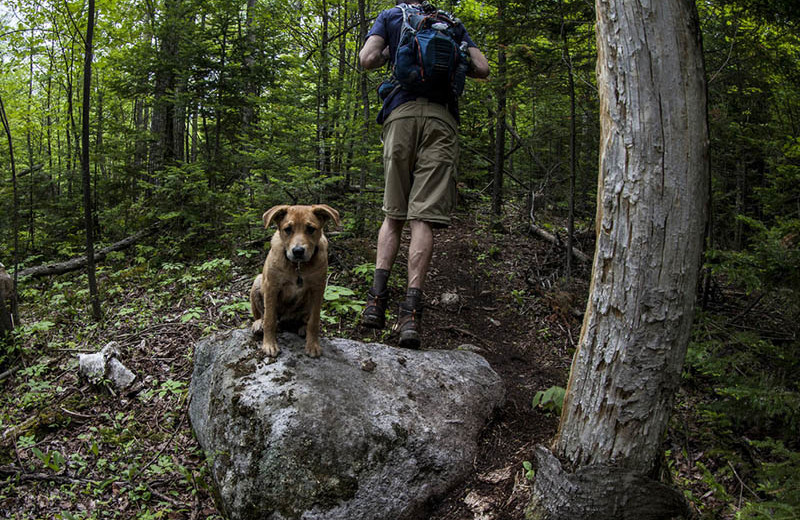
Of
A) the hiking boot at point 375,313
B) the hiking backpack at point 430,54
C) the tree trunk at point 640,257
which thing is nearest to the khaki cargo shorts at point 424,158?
the hiking backpack at point 430,54

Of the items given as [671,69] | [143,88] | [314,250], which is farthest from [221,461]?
[143,88]

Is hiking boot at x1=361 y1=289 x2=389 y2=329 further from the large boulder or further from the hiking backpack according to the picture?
the hiking backpack

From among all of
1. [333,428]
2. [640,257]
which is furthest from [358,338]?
[640,257]

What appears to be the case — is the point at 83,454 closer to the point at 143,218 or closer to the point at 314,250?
the point at 314,250

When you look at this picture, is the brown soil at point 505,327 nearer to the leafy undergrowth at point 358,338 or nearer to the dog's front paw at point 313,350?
the leafy undergrowth at point 358,338

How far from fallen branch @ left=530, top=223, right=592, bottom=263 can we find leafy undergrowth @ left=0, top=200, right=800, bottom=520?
0.58ft

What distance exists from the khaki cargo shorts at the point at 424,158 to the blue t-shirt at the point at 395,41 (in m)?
0.07

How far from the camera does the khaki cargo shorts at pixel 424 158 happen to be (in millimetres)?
4207

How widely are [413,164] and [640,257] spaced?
256cm

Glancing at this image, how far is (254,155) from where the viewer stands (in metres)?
7.04

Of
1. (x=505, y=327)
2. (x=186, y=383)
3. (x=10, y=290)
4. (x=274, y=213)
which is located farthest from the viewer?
(x=10, y=290)

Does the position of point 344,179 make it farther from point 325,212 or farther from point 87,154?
point 325,212

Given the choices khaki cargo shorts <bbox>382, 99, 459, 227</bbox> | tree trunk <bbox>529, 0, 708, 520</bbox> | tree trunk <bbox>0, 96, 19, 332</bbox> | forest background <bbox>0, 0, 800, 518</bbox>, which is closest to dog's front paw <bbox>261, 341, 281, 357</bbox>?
forest background <bbox>0, 0, 800, 518</bbox>

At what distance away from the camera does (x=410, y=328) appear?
4039mm
